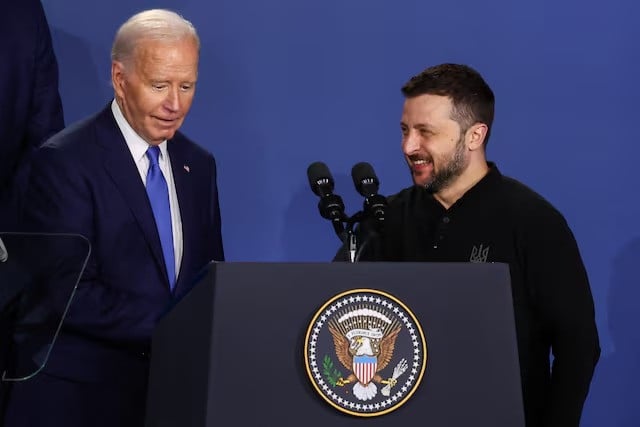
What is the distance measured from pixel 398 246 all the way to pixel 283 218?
0.61 m

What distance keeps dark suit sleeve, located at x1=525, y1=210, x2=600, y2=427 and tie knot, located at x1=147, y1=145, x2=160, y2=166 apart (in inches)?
31.6

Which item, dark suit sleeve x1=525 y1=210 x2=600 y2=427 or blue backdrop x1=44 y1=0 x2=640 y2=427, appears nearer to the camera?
dark suit sleeve x1=525 y1=210 x2=600 y2=427

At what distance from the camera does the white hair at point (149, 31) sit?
88.0 inches

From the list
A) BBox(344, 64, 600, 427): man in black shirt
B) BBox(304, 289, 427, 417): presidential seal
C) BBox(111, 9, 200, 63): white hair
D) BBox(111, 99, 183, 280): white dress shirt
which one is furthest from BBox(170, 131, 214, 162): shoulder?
BBox(304, 289, 427, 417): presidential seal

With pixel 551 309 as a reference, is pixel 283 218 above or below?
above

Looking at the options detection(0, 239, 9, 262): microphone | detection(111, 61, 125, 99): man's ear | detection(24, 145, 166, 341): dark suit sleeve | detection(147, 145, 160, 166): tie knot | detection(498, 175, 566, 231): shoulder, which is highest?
detection(111, 61, 125, 99): man's ear

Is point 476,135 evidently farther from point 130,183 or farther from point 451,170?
point 130,183

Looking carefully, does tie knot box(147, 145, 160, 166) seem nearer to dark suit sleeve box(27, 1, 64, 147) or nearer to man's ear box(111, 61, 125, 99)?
man's ear box(111, 61, 125, 99)

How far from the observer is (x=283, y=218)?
9.80ft

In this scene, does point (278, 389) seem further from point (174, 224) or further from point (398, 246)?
point (398, 246)

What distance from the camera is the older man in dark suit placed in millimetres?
2080

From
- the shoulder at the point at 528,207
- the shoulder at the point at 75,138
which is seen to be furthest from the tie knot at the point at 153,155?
the shoulder at the point at 528,207

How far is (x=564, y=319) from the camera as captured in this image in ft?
7.16

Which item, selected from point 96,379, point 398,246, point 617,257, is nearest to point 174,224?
point 96,379
